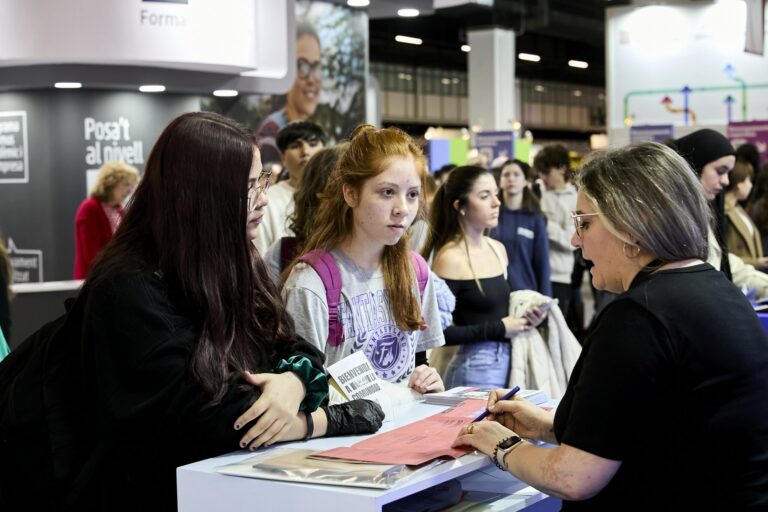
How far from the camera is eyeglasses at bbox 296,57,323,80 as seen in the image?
9.17 meters

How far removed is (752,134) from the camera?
11953 millimetres

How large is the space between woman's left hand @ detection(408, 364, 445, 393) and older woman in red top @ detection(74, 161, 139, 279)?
460 centimetres

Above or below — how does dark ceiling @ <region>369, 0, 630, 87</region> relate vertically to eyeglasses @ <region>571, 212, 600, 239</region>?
above

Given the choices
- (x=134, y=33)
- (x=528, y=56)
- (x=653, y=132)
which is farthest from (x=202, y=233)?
(x=528, y=56)

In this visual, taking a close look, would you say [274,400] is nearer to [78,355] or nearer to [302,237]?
[78,355]

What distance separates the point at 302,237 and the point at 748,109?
Result: 12454 mm

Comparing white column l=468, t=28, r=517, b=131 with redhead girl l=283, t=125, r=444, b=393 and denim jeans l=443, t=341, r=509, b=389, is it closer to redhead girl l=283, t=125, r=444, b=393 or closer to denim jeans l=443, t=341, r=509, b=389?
denim jeans l=443, t=341, r=509, b=389

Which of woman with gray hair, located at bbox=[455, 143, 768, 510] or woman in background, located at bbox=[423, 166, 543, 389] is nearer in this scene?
woman with gray hair, located at bbox=[455, 143, 768, 510]

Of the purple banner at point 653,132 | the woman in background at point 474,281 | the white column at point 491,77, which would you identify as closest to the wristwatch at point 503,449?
the woman in background at point 474,281

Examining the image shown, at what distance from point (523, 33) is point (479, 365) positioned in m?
23.3

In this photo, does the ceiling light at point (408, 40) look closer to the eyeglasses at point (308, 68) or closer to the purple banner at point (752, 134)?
the purple banner at point (752, 134)

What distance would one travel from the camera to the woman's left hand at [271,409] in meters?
2.00

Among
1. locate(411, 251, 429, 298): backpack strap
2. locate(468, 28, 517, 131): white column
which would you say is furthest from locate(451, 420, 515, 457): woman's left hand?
locate(468, 28, 517, 131): white column

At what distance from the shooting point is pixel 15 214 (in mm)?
8000
